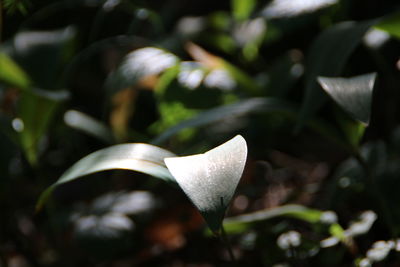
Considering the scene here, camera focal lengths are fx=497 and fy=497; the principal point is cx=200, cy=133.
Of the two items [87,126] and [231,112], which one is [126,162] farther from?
[87,126]

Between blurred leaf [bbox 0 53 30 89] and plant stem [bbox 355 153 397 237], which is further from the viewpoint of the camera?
blurred leaf [bbox 0 53 30 89]

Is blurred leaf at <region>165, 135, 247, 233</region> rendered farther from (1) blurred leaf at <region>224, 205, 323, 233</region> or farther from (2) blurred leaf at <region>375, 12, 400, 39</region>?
(2) blurred leaf at <region>375, 12, 400, 39</region>

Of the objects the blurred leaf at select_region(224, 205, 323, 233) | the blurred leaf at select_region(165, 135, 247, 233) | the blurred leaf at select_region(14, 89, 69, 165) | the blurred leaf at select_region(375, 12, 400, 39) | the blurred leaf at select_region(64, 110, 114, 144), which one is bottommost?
the blurred leaf at select_region(224, 205, 323, 233)

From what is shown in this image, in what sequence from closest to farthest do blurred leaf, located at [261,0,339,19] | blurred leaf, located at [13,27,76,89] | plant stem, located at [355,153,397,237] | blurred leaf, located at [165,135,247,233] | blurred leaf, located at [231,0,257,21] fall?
1. blurred leaf, located at [165,135,247,233]
2. plant stem, located at [355,153,397,237]
3. blurred leaf, located at [261,0,339,19]
4. blurred leaf, located at [13,27,76,89]
5. blurred leaf, located at [231,0,257,21]

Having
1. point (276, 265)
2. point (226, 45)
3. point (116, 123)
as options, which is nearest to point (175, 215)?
point (116, 123)

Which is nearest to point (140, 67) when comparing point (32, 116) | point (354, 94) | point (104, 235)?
point (32, 116)

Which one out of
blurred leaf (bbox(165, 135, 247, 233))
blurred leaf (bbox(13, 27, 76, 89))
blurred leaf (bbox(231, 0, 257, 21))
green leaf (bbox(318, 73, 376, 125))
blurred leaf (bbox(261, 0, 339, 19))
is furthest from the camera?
blurred leaf (bbox(231, 0, 257, 21))

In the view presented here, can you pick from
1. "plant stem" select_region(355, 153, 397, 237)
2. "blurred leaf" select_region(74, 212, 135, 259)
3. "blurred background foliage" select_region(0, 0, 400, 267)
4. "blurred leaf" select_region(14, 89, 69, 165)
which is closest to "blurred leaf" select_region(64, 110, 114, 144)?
"blurred background foliage" select_region(0, 0, 400, 267)

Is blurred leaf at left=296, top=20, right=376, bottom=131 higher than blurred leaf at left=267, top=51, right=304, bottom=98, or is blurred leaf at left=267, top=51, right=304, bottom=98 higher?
blurred leaf at left=296, top=20, right=376, bottom=131
